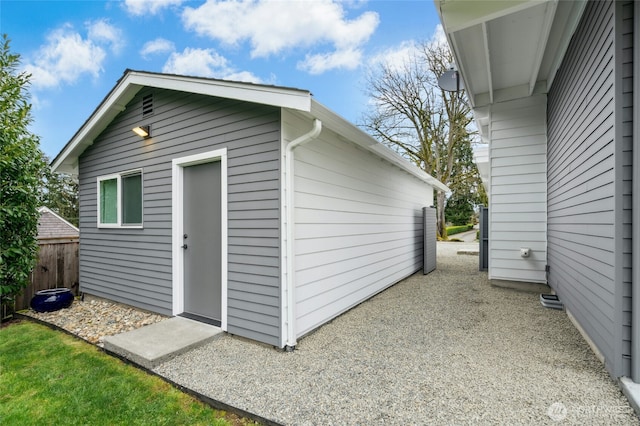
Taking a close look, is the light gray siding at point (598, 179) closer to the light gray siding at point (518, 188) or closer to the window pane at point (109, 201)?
the light gray siding at point (518, 188)

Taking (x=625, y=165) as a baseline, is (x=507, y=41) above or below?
above

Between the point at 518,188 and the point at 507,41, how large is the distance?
2.48m

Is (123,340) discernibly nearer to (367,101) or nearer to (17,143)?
(17,143)

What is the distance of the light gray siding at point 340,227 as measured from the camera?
339cm

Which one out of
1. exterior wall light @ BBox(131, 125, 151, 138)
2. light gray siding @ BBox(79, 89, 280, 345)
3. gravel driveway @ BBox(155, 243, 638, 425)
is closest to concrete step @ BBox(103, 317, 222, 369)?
gravel driveway @ BBox(155, 243, 638, 425)

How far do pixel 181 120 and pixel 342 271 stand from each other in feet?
9.89

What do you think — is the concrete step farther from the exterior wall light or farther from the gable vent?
the gable vent

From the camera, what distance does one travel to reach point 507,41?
145 inches

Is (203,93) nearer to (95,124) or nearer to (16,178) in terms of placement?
(95,124)

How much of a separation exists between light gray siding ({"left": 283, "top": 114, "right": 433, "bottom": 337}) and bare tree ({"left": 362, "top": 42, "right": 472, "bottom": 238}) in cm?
1077

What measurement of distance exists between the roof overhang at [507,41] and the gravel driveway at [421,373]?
3129 mm

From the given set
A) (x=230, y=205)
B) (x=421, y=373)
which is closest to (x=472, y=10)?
(x=230, y=205)

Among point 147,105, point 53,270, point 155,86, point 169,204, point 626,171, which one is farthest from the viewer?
point 53,270

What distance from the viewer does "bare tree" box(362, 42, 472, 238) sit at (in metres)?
15.2
